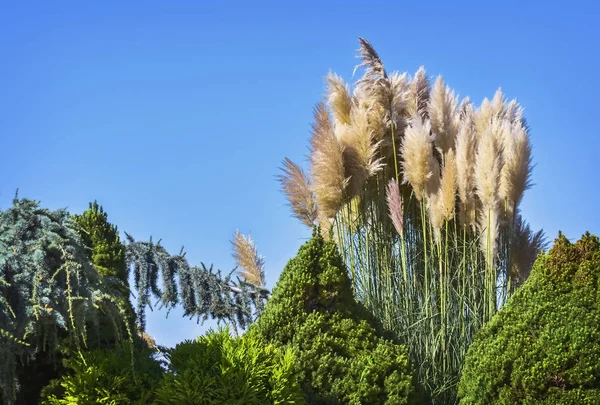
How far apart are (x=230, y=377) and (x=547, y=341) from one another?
238 centimetres

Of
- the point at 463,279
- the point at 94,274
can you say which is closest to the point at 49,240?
the point at 94,274

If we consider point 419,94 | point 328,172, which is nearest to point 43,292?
point 328,172

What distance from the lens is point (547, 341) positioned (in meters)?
5.83

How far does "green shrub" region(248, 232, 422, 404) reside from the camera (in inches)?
227

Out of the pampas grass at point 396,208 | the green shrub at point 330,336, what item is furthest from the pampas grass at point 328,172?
the green shrub at point 330,336

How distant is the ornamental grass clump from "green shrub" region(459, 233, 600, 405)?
2.00 feet

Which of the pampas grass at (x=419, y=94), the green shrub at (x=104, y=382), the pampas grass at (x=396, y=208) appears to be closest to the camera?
the green shrub at (x=104, y=382)

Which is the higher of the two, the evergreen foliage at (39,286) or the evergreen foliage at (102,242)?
the evergreen foliage at (102,242)

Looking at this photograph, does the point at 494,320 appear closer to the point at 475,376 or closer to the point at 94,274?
the point at 475,376

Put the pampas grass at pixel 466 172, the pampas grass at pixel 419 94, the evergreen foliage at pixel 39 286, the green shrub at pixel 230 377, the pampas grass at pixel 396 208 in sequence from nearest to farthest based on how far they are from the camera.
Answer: the evergreen foliage at pixel 39 286 → the green shrub at pixel 230 377 → the pampas grass at pixel 396 208 → the pampas grass at pixel 466 172 → the pampas grass at pixel 419 94

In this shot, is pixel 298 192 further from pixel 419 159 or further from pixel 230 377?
pixel 230 377

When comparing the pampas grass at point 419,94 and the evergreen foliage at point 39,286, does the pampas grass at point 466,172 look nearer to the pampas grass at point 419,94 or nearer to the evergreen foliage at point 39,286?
the pampas grass at point 419,94

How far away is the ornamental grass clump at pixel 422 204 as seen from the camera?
268 inches

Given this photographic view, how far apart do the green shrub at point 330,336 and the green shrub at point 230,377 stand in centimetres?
30
